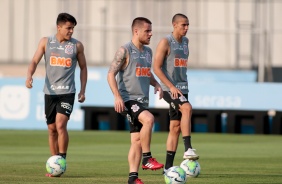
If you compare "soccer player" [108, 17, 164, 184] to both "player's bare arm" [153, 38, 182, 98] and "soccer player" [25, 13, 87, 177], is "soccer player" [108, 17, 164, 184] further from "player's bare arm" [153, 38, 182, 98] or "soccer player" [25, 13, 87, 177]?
"soccer player" [25, 13, 87, 177]

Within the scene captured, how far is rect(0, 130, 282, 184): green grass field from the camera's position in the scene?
44.4 feet

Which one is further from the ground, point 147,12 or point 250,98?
point 147,12

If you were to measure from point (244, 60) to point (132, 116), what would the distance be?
2593 cm

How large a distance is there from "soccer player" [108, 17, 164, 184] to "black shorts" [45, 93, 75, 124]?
6.94 ft

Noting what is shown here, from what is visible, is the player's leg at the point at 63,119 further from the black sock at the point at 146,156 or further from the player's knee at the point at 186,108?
the player's knee at the point at 186,108

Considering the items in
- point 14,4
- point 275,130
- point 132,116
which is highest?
point 14,4

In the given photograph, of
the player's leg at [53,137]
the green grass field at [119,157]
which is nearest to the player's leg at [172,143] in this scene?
the green grass field at [119,157]

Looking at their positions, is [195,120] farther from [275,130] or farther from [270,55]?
[270,55]

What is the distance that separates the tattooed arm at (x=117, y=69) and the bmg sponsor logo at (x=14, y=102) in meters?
17.0

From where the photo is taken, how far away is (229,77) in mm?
36250

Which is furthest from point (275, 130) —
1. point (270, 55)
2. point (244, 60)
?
point (244, 60)

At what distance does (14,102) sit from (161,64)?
51.3 ft

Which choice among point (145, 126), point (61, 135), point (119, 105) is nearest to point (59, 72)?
point (61, 135)

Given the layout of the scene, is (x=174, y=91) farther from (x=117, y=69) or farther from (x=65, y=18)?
(x=65, y=18)
